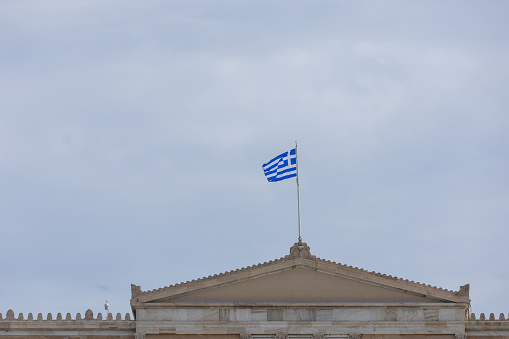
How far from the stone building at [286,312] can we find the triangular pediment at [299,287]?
49 mm

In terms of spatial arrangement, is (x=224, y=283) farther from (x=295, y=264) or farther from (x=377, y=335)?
(x=377, y=335)

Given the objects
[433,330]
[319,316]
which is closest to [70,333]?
[319,316]

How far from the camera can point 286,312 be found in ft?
224

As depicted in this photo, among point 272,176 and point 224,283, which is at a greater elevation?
point 272,176

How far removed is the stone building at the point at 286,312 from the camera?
68125 mm

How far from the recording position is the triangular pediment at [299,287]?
68.2m

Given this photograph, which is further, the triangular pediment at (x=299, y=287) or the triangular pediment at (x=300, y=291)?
the triangular pediment at (x=300, y=291)

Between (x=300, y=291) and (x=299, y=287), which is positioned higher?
(x=299, y=287)

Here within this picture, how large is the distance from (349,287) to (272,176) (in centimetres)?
780

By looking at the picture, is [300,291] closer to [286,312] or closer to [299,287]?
[299,287]

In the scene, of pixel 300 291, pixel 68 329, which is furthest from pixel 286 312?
pixel 68 329

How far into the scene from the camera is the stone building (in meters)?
68.1

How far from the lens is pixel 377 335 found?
68.2 meters

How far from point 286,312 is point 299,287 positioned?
1.38 meters
